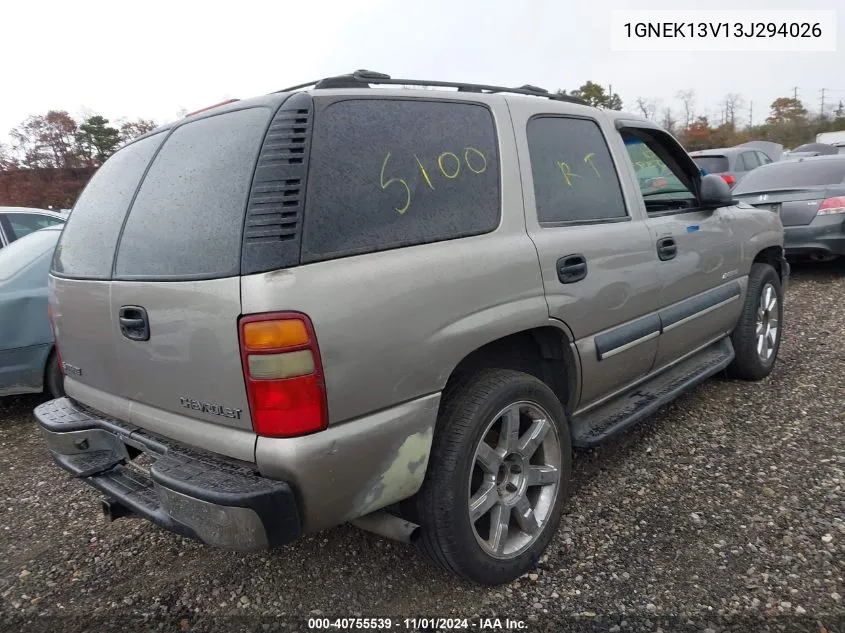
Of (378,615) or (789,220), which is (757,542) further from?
(789,220)

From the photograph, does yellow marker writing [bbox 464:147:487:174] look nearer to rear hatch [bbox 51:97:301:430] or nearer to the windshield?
rear hatch [bbox 51:97:301:430]

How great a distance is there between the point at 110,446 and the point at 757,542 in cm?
264

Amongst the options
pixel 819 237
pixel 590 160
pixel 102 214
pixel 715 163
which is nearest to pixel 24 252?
pixel 102 214

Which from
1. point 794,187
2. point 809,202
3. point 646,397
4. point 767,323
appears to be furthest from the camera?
point 794,187

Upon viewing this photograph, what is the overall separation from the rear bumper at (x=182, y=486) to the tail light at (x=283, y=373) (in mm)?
196

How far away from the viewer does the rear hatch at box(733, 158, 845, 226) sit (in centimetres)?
721

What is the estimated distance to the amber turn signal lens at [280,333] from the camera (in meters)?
1.76

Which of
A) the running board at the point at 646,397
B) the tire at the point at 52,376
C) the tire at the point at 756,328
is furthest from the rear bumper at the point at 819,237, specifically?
the tire at the point at 52,376

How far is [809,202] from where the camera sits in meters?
7.21

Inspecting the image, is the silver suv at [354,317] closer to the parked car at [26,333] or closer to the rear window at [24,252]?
the parked car at [26,333]

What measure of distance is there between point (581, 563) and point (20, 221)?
20.9 ft

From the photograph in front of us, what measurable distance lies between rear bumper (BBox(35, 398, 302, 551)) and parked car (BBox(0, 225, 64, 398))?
2008 millimetres

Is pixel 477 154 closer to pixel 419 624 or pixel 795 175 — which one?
pixel 419 624

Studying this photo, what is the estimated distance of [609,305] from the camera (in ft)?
9.12
